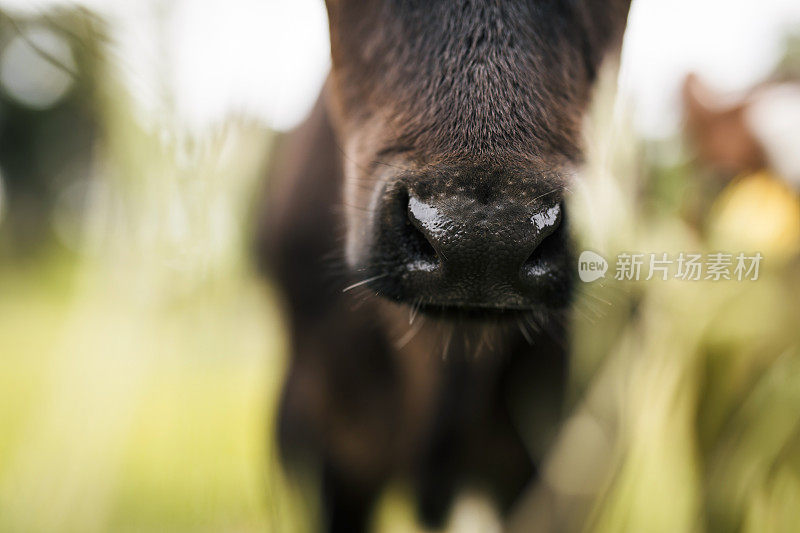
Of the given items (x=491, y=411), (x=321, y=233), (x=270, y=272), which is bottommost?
(x=491, y=411)

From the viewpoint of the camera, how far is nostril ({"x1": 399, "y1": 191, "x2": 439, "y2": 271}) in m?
1.01

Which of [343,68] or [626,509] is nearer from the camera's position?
[626,509]

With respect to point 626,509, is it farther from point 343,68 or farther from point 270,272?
point 270,272

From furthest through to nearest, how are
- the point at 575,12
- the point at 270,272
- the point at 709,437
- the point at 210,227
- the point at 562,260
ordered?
the point at 270,272 < the point at 709,437 < the point at 575,12 < the point at 210,227 < the point at 562,260

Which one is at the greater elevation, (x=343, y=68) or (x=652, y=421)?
(x=343, y=68)

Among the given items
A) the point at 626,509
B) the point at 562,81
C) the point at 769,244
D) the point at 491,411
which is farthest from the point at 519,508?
the point at 562,81

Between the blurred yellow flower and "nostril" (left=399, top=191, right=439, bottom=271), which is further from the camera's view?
the blurred yellow flower

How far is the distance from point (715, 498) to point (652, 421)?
226mm

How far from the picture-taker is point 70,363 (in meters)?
1.32

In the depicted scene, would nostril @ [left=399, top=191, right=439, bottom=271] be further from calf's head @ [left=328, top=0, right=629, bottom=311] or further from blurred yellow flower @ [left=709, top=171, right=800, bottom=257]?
blurred yellow flower @ [left=709, top=171, right=800, bottom=257]

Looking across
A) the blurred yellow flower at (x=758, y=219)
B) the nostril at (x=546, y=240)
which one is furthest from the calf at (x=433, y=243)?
the blurred yellow flower at (x=758, y=219)

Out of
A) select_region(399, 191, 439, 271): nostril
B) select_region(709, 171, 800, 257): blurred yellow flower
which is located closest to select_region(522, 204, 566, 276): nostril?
select_region(399, 191, 439, 271): nostril

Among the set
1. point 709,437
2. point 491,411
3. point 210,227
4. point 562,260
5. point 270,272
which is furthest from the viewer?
point 270,272

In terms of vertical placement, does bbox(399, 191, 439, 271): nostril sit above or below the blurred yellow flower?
below
